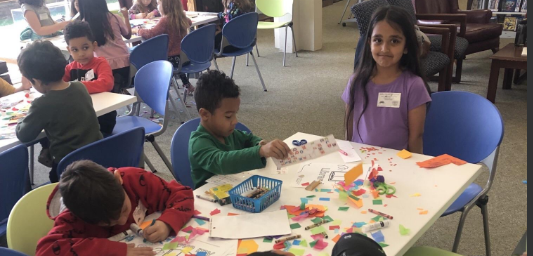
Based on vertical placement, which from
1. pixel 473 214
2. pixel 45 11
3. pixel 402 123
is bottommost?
pixel 473 214

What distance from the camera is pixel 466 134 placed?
1.95m

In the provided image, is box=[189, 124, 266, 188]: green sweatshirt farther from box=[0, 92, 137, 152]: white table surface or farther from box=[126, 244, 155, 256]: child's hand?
box=[0, 92, 137, 152]: white table surface

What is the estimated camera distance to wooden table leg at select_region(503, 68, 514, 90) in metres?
4.27

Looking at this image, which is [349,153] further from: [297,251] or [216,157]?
[297,251]

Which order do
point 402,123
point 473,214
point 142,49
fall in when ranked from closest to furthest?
point 402,123 → point 473,214 → point 142,49

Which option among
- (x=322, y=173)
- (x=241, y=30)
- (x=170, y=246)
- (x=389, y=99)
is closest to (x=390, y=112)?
(x=389, y=99)

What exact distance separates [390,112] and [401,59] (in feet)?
0.77

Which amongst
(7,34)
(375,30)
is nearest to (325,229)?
(375,30)

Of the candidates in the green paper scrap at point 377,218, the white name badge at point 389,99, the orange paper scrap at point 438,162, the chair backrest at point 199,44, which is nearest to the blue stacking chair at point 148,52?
the chair backrest at point 199,44

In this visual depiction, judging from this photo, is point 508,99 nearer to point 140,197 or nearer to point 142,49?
point 142,49

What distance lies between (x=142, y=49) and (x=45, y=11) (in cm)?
124

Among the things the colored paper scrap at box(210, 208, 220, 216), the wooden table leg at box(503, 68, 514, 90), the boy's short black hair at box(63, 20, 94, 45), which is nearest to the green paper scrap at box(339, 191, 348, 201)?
the colored paper scrap at box(210, 208, 220, 216)

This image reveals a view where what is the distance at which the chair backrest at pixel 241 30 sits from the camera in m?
4.34

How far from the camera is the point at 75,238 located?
120cm
